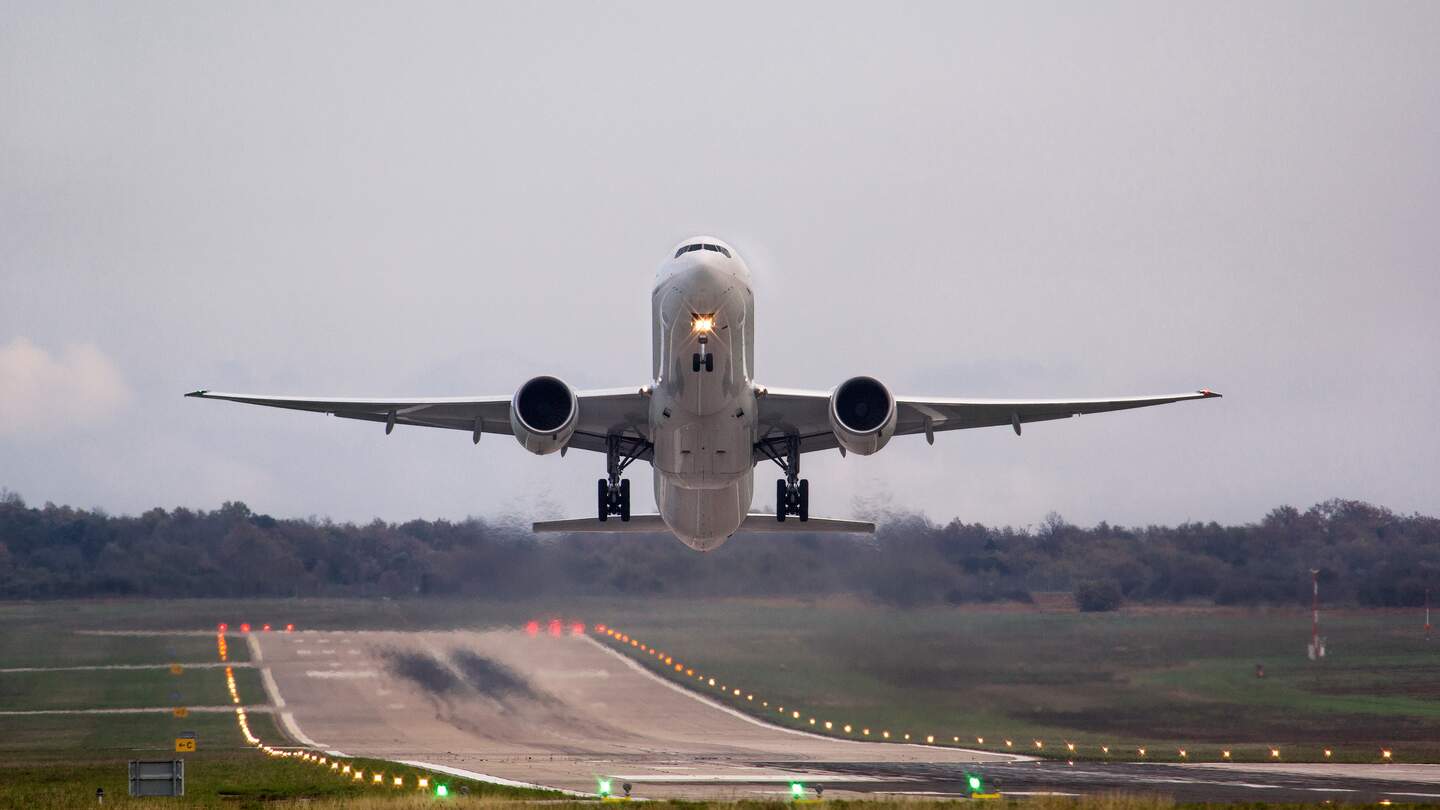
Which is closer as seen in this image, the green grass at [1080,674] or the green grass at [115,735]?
the green grass at [115,735]

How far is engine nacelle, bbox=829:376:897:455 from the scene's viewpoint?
3228 cm

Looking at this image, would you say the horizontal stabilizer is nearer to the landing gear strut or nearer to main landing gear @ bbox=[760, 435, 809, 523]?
main landing gear @ bbox=[760, 435, 809, 523]

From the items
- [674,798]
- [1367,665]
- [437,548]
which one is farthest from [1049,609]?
[674,798]

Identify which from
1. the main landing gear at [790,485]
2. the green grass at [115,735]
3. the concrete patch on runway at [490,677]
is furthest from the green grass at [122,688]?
the main landing gear at [790,485]

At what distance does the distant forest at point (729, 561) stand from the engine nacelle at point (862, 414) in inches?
495

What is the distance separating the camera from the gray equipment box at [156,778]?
28812 millimetres

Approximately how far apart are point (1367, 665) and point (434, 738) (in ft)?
85.1

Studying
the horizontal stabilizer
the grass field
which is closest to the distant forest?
the grass field

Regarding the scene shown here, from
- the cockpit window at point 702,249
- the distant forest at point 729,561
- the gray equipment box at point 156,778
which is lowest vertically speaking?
the gray equipment box at point 156,778

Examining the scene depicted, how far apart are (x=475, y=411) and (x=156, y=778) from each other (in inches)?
395

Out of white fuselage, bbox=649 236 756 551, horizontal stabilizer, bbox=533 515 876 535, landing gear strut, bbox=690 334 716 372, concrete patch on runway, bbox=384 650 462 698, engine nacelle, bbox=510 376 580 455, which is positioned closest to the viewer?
white fuselage, bbox=649 236 756 551

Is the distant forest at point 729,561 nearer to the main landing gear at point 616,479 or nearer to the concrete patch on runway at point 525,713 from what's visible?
the concrete patch on runway at point 525,713

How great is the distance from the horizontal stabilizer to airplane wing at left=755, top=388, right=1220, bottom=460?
1.91m

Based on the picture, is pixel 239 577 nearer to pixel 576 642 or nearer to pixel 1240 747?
pixel 576 642
